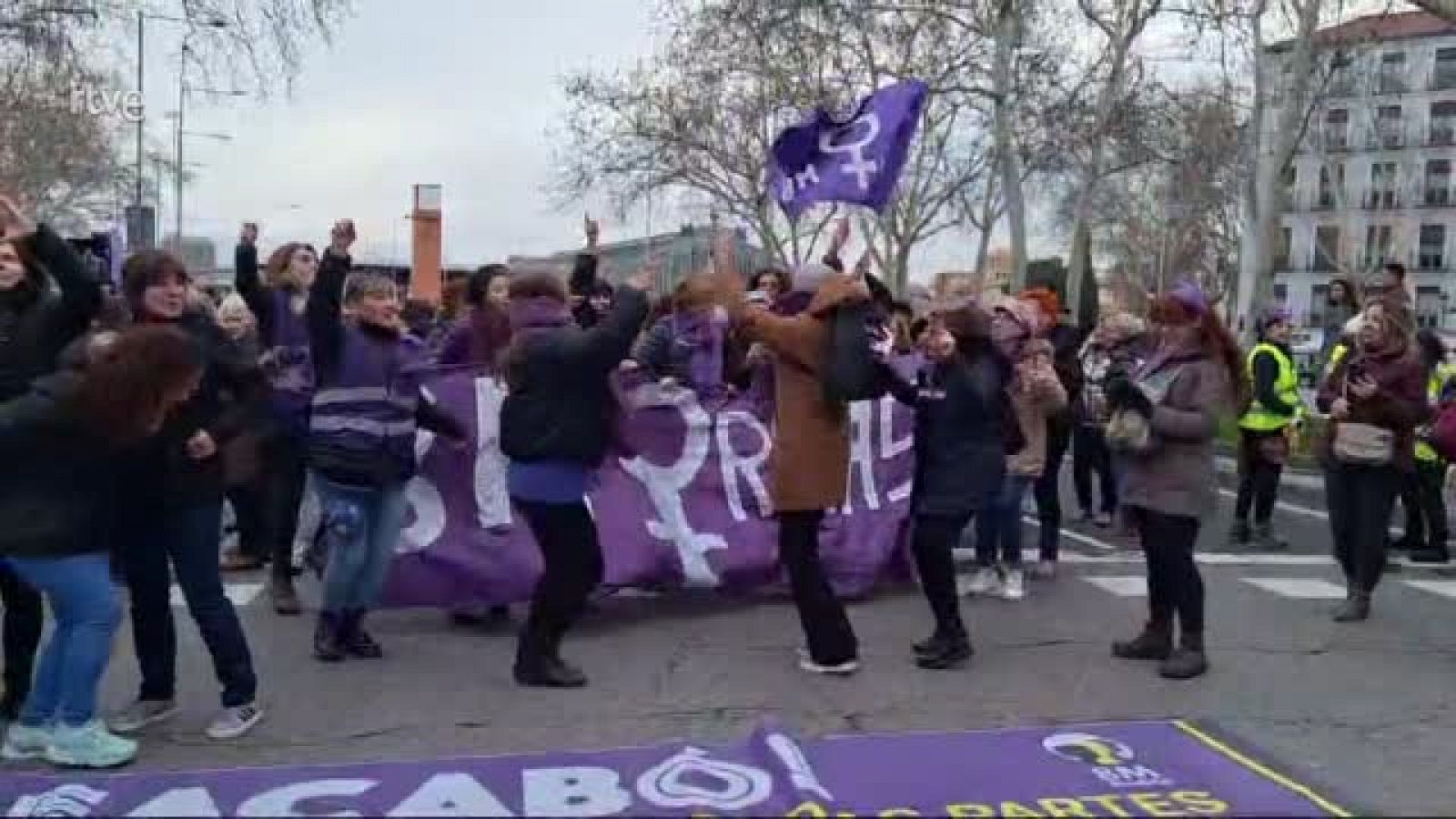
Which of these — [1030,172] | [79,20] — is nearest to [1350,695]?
[79,20]

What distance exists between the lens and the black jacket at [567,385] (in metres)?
5.67

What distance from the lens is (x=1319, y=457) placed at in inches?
303

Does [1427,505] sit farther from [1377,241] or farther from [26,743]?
[1377,241]

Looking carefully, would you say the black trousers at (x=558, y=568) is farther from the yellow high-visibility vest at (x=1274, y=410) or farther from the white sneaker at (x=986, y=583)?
the yellow high-visibility vest at (x=1274, y=410)

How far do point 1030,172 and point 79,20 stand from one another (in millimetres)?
19341

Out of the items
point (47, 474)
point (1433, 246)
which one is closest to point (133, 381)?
point (47, 474)

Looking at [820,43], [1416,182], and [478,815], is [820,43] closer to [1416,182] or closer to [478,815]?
[478,815]

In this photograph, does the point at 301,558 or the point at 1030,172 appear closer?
the point at 301,558

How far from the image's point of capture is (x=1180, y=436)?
613 cm

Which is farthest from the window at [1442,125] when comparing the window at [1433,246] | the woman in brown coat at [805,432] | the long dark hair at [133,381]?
the long dark hair at [133,381]

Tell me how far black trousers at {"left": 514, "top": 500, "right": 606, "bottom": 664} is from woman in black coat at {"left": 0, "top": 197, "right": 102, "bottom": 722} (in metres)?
1.78

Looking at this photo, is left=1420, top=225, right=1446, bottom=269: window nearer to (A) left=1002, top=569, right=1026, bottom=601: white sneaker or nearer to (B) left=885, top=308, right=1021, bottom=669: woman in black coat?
(A) left=1002, top=569, right=1026, bottom=601: white sneaker

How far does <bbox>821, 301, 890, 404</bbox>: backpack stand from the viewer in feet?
19.3

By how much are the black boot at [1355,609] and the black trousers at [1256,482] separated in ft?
9.42
